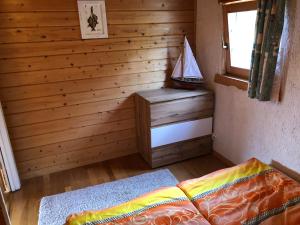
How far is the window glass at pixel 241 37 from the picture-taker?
2.24 meters

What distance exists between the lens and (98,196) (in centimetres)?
229

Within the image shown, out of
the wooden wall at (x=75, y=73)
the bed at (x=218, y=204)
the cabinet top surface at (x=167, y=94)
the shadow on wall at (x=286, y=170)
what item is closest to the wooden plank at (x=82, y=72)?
the wooden wall at (x=75, y=73)

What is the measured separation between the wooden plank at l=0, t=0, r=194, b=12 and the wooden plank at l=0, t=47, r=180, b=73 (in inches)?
16.7

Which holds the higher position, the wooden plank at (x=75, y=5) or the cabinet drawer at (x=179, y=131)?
the wooden plank at (x=75, y=5)

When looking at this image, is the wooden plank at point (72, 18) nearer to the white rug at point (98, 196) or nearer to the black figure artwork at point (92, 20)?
the black figure artwork at point (92, 20)

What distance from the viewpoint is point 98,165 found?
9.25 feet

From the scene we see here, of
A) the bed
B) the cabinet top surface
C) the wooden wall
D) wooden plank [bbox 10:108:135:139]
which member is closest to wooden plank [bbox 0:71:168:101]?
the wooden wall

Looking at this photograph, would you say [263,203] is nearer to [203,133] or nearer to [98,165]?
[203,133]

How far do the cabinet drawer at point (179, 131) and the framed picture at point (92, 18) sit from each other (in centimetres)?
112

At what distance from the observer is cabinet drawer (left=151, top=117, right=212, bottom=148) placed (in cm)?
258

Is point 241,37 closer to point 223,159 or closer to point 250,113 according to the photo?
point 250,113

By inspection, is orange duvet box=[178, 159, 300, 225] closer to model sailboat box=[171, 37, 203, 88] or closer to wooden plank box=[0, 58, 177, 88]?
model sailboat box=[171, 37, 203, 88]

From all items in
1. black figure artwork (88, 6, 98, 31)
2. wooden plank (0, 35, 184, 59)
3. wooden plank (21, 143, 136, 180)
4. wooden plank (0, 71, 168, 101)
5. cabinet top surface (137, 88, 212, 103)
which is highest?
black figure artwork (88, 6, 98, 31)

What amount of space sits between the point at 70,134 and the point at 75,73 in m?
0.66
